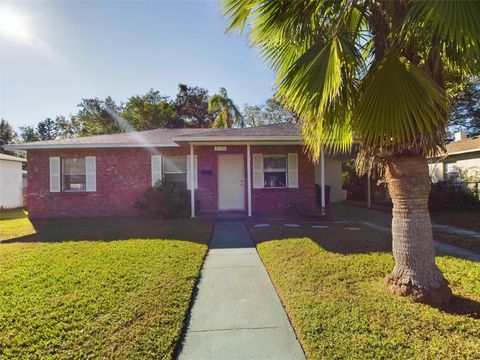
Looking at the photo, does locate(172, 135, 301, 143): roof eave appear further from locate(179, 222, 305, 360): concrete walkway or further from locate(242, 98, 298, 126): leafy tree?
locate(242, 98, 298, 126): leafy tree

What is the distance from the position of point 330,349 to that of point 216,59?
30.6 feet

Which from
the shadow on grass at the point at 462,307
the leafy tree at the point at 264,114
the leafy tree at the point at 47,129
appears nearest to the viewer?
the shadow on grass at the point at 462,307

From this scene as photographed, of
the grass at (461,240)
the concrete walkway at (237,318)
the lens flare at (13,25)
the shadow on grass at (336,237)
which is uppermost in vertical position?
the lens flare at (13,25)

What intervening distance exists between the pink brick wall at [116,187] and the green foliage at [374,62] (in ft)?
24.7

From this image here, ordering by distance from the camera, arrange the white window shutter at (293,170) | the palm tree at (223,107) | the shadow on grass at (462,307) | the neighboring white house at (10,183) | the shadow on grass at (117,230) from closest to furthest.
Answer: the shadow on grass at (462,307) → the shadow on grass at (117,230) → the white window shutter at (293,170) → the neighboring white house at (10,183) → the palm tree at (223,107)

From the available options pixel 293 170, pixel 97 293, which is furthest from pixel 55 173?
pixel 97 293

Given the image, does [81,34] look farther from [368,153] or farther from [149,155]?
[368,153]

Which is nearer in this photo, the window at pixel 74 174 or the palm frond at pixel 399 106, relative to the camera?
the palm frond at pixel 399 106

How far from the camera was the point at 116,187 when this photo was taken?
1173 cm

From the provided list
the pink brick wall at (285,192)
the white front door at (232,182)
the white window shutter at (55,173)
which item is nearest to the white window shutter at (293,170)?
the pink brick wall at (285,192)

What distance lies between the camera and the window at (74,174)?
39.1 ft

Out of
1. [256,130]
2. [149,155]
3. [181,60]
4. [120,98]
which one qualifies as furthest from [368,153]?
[120,98]

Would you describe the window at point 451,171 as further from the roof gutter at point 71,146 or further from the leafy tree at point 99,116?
the leafy tree at point 99,116

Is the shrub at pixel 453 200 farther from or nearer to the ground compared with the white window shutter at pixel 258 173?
nearer to the ground
